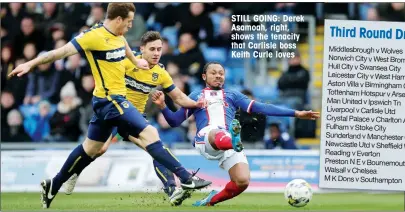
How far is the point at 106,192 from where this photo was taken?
48.5 feet

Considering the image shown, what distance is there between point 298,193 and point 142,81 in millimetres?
2285

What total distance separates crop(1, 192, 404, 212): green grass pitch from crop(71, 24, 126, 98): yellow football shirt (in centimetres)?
138

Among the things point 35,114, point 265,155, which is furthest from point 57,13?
point 265,155

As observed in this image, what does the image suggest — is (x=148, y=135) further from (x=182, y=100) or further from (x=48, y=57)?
(x=48, y=57)

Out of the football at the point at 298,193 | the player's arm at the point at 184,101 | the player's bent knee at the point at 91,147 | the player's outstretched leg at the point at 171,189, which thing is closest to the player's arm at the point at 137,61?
the player's arm at the point at 184,101

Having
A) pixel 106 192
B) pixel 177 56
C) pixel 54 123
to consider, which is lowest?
pixel 106 192

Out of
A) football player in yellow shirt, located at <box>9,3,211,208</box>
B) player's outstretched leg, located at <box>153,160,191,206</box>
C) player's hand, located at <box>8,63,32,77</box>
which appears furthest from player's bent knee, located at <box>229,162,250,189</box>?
player's hand, located at <box>8,63,32,77</box>

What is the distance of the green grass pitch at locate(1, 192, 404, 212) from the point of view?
10344mm

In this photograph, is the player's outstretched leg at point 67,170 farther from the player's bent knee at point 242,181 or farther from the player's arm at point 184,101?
the player's bent knee at point 242,181

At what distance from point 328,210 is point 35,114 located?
23.6 ft

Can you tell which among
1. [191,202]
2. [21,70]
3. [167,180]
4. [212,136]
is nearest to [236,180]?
[212,136]

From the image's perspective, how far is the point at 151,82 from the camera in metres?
10.9

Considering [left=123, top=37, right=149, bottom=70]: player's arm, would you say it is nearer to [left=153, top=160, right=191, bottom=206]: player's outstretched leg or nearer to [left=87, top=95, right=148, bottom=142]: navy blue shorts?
[left=87, top=95, right=148, bottom=142]: navy blue shorts

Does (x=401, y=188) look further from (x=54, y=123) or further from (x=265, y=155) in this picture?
(x=54, y=123)
